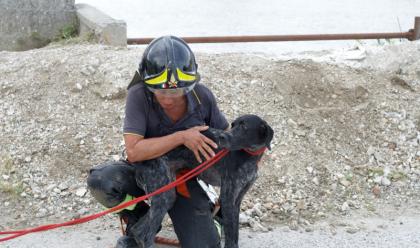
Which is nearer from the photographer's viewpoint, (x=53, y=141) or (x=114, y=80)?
(x=53, y=141)

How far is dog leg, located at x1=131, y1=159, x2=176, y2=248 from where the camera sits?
3.12 m

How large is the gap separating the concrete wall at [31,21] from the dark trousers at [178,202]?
4.08 m

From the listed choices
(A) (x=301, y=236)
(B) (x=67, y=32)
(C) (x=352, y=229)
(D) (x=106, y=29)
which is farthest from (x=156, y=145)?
(B) (x=67, y=32)

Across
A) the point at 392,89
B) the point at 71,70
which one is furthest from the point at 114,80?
the point at 392,89

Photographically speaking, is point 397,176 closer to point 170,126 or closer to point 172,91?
point 170,126

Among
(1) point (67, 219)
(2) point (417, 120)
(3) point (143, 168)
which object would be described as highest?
(3) point (143, 168)

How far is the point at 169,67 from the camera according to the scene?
9.65 feet

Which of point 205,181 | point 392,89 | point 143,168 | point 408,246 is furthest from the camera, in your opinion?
point 392,89

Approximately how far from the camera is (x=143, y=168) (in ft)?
10.3

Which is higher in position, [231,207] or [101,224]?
[231,207]

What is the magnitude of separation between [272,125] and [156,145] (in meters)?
2.05

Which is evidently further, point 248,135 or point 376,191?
point 376,191

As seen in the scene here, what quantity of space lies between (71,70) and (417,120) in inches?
124

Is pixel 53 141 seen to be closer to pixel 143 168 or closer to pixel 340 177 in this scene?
pixel 143 168
